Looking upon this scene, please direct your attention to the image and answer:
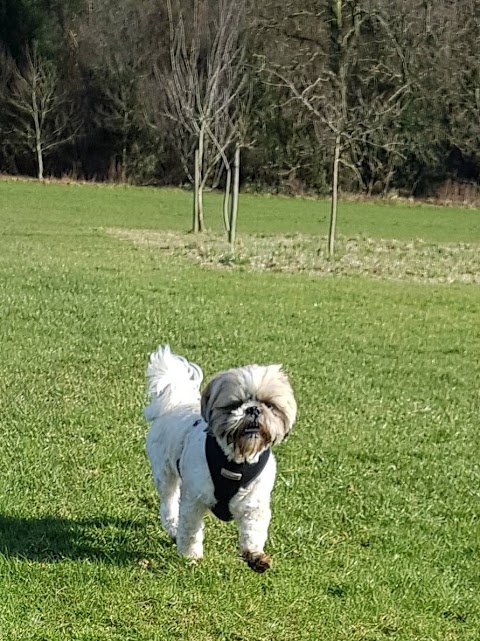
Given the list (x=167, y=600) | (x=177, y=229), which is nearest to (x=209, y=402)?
(x=167, y=600)

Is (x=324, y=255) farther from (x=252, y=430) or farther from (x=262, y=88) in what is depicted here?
(x=262, y=88)

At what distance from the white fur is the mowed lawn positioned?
24cm

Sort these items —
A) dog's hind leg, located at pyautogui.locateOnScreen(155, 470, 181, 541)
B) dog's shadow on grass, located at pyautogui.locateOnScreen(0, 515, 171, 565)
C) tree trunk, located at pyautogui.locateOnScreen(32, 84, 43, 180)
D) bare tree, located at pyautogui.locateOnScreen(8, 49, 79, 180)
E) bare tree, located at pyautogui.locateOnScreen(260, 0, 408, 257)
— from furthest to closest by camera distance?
bare tree, located at pyautogui.locateOnScreen(8, 49, 79, 180) → tree trunk, located at pyautogui.locateOnScreen(32, 84, 43, 180) → bare tree, located at pyautogui.locateOnScreen(260, 0, 408, 257) → dog's hind leg, located at pyautogui.locateOnScreen(155, 470, 181, 541) → dog's shadow on grass, located at pyautogui.locateOnScreen(0, 515, 171, 565)

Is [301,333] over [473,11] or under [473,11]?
under

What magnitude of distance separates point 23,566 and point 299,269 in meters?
14.5

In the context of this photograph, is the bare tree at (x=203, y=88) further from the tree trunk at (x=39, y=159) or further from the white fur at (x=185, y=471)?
the white fur at (x=185, y=471)

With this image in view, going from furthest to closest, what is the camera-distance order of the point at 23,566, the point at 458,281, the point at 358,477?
the point at 458,281, the point at 358,477, the point at 23,566

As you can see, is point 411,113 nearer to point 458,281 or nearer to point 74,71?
point 74,71

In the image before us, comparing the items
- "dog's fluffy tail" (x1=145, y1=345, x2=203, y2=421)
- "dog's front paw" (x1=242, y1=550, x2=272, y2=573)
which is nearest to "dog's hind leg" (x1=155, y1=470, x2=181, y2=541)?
"dog's fluffy tail" (x1=145, y1=345, x2=203, y2=421)

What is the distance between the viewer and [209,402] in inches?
165

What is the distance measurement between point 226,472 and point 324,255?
17.3m

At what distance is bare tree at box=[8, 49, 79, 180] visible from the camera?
51.4 meters

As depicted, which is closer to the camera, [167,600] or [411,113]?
[167,600]

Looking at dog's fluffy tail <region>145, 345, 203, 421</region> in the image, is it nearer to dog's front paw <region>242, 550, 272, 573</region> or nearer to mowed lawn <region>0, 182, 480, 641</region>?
mowed lawn <region>0, 182, 480, 641</region>
